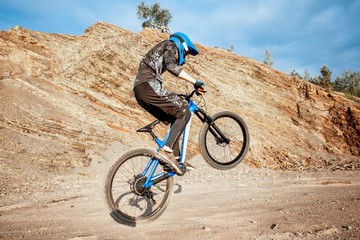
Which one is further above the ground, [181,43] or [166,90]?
[181,43]

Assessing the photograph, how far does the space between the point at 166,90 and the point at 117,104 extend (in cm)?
945

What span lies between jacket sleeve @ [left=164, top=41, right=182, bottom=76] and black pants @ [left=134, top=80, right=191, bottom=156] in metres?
0.37

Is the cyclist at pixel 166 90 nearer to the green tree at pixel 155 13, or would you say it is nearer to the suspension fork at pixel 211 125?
the suspension fork at pixel 211 125

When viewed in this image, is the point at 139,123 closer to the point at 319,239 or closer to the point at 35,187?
the point at 35,187

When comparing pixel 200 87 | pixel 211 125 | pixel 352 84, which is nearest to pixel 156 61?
pixel 200 87

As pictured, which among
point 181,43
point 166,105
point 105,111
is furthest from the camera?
point 105,111

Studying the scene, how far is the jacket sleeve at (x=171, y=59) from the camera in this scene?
373 centimetres

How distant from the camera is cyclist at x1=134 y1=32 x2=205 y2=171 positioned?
3834mm

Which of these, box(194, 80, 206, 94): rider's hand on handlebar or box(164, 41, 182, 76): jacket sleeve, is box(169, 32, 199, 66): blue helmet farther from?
box(194, 80, 206, 94): rider's hand on handlebar

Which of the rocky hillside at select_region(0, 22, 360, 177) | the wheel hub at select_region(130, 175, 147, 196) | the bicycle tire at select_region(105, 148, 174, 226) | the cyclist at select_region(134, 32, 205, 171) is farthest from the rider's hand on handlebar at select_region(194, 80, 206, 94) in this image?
the rocky hillside at select_region(0, 22, 360, 177)

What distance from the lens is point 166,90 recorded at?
157 inches

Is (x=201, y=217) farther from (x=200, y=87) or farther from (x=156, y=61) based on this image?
(x=156, y=61)

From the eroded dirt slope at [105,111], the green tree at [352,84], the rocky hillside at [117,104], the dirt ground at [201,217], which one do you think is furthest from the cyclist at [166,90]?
the green tree at [352,84]

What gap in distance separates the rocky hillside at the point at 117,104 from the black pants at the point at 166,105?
7192 mm
